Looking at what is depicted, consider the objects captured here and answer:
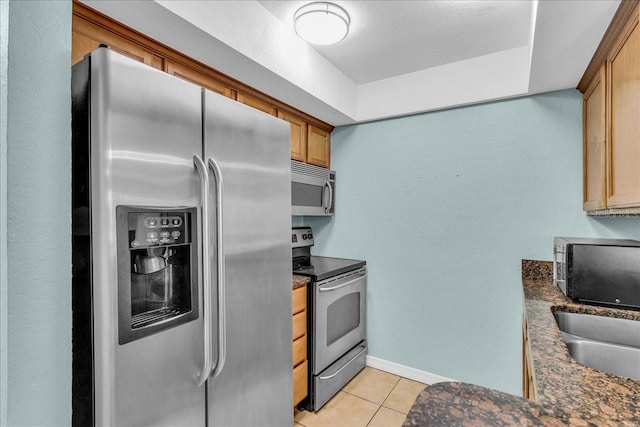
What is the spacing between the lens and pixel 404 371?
265 centimetres

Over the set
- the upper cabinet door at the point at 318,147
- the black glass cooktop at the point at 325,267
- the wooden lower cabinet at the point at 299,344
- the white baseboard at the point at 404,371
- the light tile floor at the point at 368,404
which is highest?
the upper cabinet door at the point at 318,147

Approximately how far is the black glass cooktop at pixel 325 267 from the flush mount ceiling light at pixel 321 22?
1434 mm

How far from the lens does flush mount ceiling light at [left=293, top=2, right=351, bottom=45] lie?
5.60 ft

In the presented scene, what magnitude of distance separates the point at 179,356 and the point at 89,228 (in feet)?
1.64

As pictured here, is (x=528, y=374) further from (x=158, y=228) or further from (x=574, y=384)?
(x=158, y=228)

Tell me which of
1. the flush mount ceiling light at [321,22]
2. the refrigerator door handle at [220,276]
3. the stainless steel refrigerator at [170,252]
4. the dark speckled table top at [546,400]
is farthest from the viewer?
the flush mount ceiling light at [321,22]

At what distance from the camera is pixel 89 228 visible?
91cm

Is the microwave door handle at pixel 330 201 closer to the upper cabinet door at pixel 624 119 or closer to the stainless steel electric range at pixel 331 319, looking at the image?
the stainless steel electric range at pixel 331 319

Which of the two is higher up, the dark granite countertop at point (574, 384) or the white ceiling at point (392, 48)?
the white ceiling at point (392, 48)

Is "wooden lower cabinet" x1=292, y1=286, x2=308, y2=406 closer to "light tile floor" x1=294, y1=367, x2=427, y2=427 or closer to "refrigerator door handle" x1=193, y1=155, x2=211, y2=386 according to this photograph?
"light tile floor" x1=294, y1=367, x2=427, y2=427

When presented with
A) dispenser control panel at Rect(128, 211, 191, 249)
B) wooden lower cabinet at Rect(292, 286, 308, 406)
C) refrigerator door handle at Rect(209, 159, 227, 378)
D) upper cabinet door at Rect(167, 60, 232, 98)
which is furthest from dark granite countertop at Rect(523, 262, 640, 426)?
upper cabinet door at Rect(167, 60, 232, 98)

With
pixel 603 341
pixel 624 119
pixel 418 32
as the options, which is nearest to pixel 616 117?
pixel 624 119

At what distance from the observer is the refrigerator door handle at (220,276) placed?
3.89 ft
